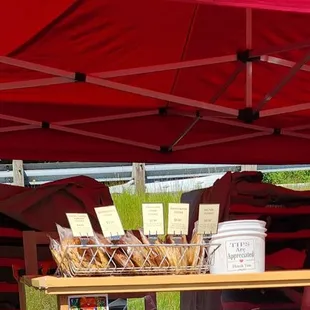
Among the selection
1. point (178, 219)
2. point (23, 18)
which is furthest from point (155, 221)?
point (23, 18)

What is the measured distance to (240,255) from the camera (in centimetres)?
170

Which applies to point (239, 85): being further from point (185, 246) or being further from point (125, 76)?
point (185, 246)

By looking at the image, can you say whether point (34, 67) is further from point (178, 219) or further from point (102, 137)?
point (178, 219)

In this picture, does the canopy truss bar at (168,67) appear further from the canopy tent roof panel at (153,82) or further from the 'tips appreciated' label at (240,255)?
the 'tips appreciated' label at (240,255)

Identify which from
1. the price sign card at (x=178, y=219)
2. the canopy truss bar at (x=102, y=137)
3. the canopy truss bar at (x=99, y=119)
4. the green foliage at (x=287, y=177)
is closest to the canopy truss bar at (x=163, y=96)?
the canopy truss bar at (x=99, y=119)

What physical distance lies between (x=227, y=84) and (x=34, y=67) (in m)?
0.85

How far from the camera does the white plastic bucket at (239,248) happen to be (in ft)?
5.53

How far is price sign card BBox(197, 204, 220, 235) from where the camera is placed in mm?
1756

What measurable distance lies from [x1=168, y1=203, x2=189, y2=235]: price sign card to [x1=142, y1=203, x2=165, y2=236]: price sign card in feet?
0.09

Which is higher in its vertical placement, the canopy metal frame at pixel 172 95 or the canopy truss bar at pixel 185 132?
the canopy metal frame at pixel 172 95

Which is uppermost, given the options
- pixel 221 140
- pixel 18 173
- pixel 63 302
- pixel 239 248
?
pixel 18 173

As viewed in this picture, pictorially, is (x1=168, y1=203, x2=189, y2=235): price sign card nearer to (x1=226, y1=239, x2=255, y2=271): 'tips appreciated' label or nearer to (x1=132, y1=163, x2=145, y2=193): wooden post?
(x1=226, y1=239, x2=255, y2=271): 'tips appreciated' label

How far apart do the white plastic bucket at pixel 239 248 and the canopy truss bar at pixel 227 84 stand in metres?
1.37

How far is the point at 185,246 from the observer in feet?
5.65
